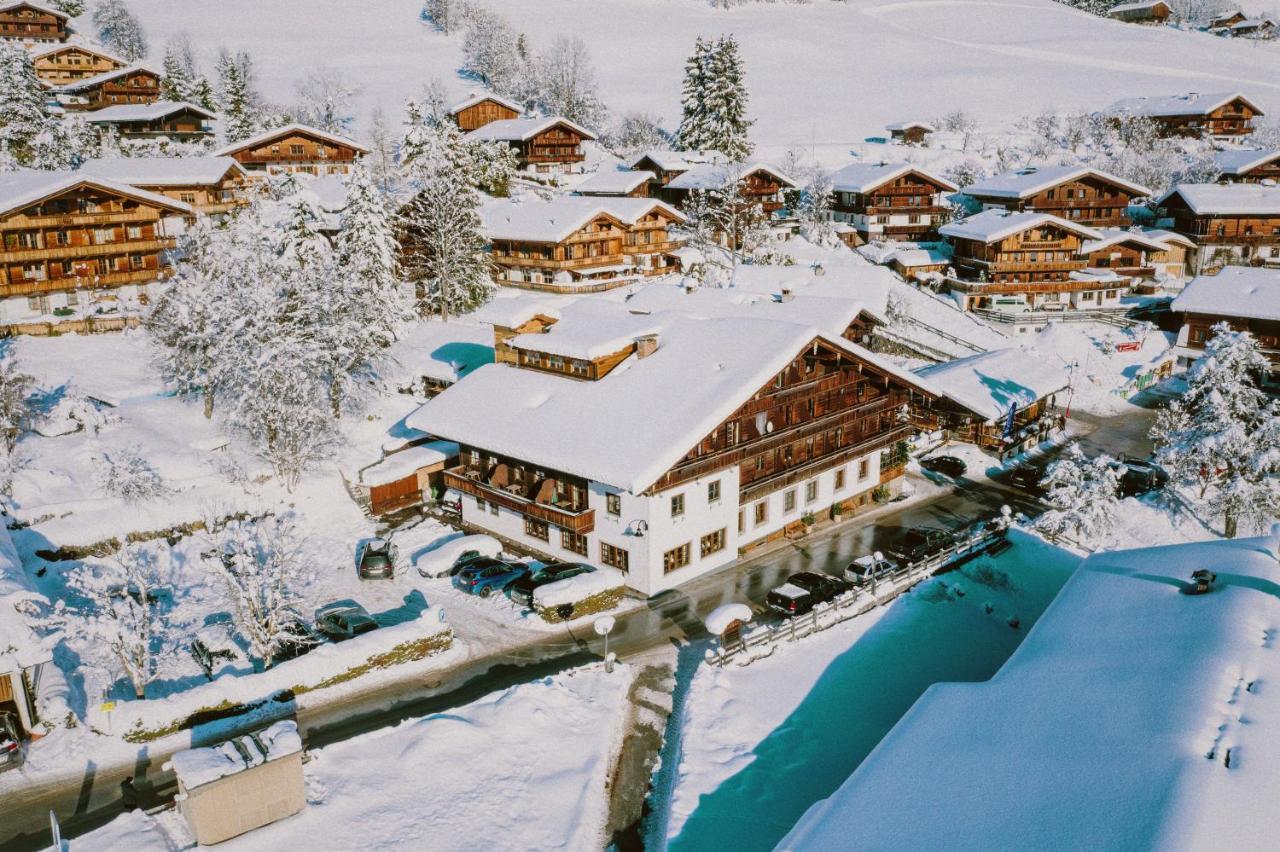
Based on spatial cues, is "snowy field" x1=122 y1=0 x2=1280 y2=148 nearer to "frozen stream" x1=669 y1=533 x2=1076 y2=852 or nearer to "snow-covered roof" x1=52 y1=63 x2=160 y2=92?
"snow-covered roof" x1=52 y1=63 x2=160 y2=92

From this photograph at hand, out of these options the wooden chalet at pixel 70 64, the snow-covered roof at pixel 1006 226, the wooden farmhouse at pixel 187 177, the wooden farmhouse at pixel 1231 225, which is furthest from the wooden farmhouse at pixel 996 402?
the wooden chalet at pixel 70 64

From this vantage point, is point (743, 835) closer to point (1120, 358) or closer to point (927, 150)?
point (1120, 358)

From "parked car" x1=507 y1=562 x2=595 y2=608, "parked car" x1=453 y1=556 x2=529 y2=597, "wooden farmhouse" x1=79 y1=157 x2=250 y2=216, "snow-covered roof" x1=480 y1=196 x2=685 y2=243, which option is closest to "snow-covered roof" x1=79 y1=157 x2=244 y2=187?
"wooden farmhouse" x1=79 y1=157 x2=250 y2=216

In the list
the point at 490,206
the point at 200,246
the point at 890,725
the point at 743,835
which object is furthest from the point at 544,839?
the point at 490,206

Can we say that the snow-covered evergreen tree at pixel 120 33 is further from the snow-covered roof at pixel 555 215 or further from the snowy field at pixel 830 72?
the snow-covered roof at pixel 555 215

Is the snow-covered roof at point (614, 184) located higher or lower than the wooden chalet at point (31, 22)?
lower

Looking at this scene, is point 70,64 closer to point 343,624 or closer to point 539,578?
point 343,624

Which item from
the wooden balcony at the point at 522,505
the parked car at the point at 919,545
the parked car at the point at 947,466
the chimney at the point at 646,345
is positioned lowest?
the parked car at the point at 947,466
